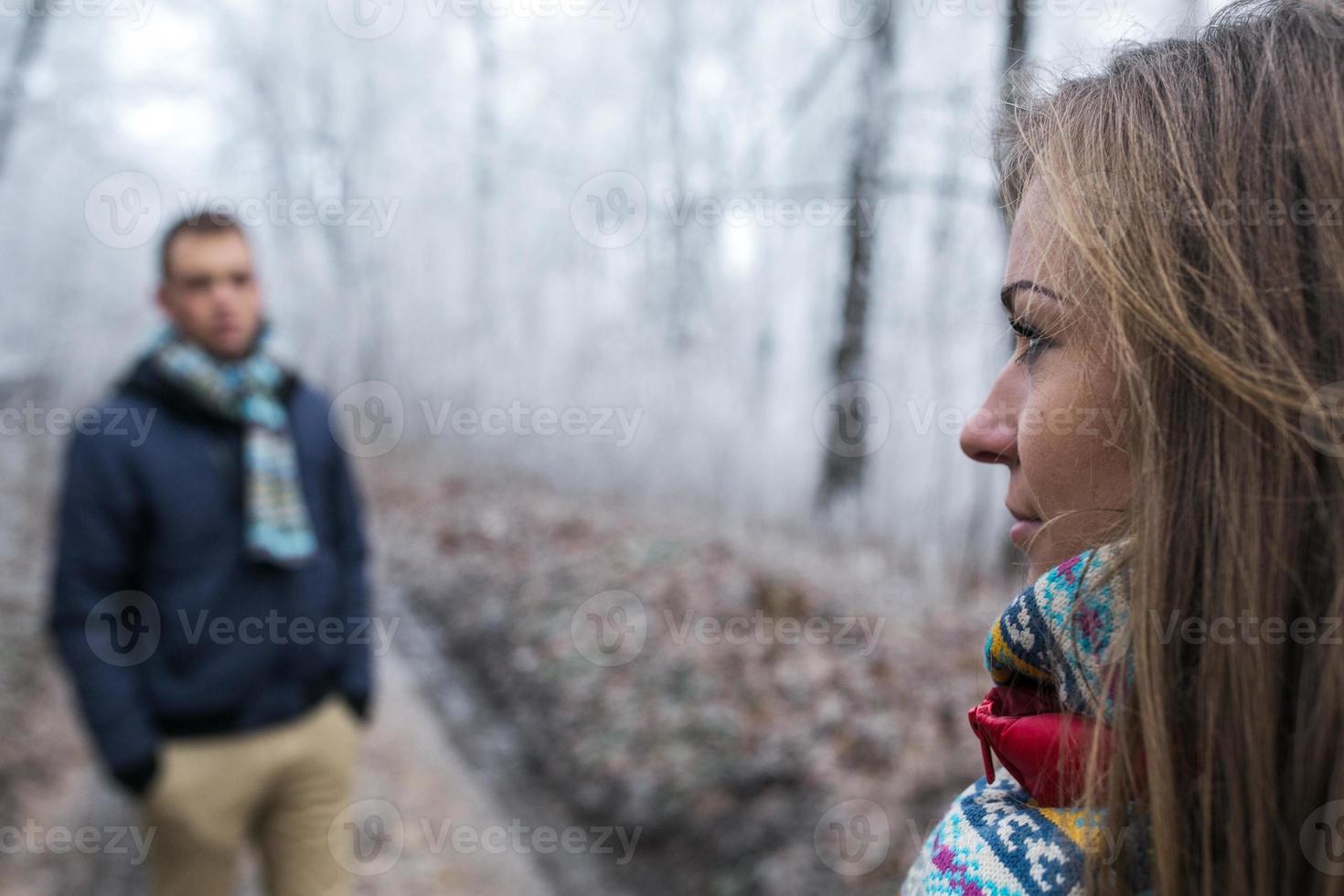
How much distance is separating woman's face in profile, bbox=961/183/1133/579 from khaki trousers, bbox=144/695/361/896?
211 centimetres

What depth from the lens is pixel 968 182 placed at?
223 inches

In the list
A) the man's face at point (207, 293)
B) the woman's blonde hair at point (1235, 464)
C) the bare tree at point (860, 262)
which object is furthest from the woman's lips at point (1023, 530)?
the bare tree at point (860, 262)

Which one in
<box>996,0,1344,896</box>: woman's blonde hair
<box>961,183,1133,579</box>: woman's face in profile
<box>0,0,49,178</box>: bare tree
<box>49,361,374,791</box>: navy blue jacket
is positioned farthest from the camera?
<box>0,0,49,178</box>: bare tree

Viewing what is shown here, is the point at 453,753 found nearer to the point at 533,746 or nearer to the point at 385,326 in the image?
the point at 533,746

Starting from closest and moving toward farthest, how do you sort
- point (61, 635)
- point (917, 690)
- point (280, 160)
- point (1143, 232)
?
point (1143, 232)
point (61, 635)
point (917, 690)
point (280, 160)

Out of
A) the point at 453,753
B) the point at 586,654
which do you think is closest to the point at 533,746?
the point at 453,753

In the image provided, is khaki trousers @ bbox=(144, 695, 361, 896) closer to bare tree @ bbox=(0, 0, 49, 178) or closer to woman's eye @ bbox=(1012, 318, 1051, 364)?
woman's eye @ bbox=(1012, 318, 1051, 364)

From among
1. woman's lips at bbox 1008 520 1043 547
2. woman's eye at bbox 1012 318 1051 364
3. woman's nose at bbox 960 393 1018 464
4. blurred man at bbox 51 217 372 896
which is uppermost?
woman's eye at bbox 1012 318 1051 364

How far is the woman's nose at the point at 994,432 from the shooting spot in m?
0.96

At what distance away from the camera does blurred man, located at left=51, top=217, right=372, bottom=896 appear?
2178mm

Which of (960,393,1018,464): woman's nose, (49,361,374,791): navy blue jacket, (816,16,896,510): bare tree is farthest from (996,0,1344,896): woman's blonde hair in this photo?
(816,16,896,510): bare tree

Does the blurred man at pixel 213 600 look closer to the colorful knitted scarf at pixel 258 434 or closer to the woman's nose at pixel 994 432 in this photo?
the colorful knitted scarf at pixel 258 434

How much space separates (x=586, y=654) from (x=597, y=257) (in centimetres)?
573

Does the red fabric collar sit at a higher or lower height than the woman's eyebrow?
Result: lower
